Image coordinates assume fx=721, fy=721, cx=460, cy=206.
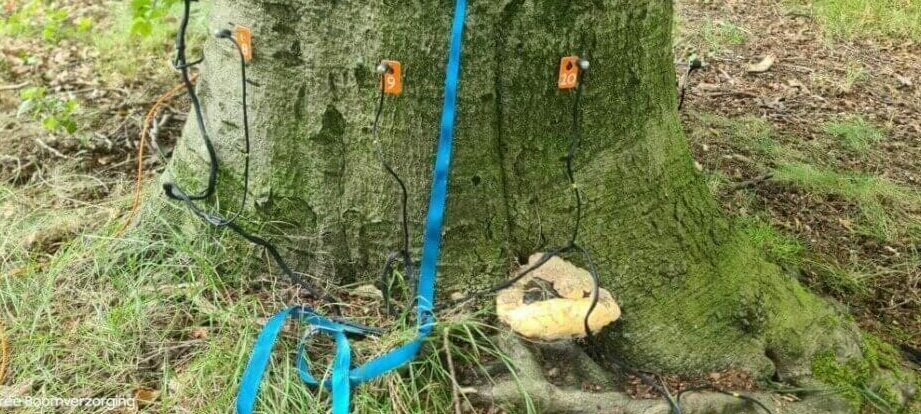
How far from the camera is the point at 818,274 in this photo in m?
2.63

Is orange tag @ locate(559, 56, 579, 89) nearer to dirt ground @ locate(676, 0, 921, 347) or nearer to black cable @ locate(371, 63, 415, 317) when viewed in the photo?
black cable @ locate(371, 63, 415, 317)

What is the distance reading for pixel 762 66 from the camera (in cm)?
459

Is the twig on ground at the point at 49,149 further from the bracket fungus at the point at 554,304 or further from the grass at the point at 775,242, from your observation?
the grass at the point at 775,242

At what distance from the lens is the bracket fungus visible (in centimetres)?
177

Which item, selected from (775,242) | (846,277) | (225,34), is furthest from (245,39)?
(846,277)

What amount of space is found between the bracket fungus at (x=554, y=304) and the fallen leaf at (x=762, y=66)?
317 centimetres

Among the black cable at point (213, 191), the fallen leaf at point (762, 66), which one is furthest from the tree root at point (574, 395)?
the fallen leaf at point (762, 66)

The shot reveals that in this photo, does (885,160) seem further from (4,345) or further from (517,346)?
(4,345)

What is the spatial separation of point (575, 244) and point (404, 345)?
1.70 ft

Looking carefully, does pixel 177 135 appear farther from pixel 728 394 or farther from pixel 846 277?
pixel 846 277

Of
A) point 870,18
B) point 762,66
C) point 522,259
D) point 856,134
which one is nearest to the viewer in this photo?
point 522,259

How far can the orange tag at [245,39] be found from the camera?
1.81 metres

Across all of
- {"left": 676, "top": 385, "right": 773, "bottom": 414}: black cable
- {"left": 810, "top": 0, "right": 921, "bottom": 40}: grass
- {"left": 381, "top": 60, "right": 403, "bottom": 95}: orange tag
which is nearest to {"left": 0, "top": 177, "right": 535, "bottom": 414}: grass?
{"left": 676, "top": 385, "right": 773, "bottom": 414}: black cable

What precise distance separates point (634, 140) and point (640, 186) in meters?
0.13
